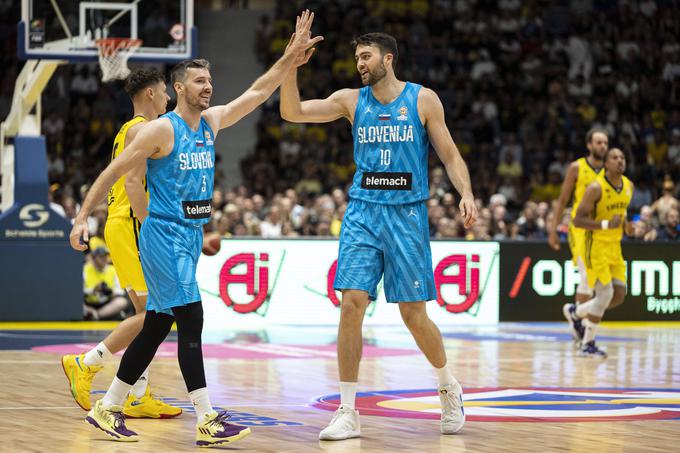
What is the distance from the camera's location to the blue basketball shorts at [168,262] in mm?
7297

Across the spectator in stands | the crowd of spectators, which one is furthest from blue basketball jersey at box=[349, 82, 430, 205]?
the crowd of spectators

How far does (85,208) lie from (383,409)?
2.87 metres

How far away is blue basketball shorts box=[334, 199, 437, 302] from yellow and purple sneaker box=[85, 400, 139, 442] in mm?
1528

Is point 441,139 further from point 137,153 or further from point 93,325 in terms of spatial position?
point 93,325

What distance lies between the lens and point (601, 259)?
13.7 metres

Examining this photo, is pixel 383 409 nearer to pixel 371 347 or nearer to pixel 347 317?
pixel 347 317

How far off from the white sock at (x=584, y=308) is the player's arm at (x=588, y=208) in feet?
2.77

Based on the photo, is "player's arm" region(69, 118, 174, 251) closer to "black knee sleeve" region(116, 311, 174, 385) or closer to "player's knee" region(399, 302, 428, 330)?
"black knee sleeve" region(116, 311, 174, 385)

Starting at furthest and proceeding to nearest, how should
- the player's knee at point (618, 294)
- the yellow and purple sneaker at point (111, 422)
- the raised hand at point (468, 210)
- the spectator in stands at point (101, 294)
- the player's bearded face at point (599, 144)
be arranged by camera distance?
the spectator in stands at point (101, 294) < the player's knee at point (618, 294) < the player's bearded face at point (599, 144) < the raised hand at point (468, 210) < the yellow and purple sneaker at point (111, 422)

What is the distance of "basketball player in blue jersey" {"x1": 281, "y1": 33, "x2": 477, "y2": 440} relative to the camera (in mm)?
7801

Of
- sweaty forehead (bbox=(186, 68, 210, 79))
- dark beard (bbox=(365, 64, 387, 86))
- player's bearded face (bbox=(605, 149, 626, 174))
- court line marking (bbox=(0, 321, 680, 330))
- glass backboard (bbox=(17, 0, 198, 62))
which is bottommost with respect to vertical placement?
court line marking (bbox=(0, 321, 680, 330))

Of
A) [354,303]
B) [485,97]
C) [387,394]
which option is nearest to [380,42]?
[354,303]

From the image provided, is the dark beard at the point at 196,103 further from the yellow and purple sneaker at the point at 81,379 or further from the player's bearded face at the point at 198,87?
the yellow and purple sneaker at the point at 81,379

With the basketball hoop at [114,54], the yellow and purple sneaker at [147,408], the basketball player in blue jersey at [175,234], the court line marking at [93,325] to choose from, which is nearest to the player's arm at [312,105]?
the basketball player in blue jersey at [175,234]
